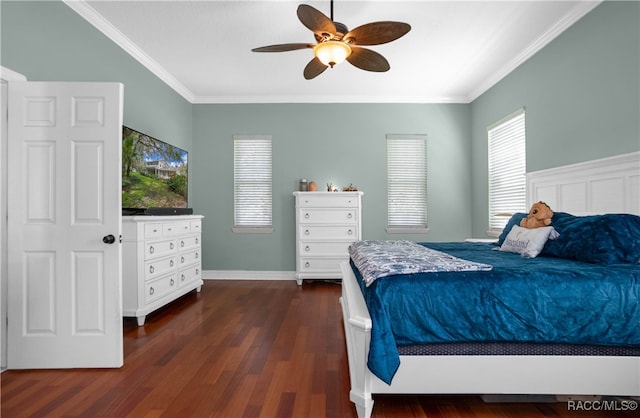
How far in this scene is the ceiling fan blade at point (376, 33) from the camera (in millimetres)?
2287

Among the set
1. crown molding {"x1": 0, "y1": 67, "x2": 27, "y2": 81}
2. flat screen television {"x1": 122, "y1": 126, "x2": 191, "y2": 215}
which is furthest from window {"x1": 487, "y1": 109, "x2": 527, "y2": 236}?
crown molding {"x1": 0, "y1": 67, "x2": 27, "y2": 81}

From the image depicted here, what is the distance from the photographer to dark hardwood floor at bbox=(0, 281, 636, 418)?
1761mm

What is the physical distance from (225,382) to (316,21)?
101 inches

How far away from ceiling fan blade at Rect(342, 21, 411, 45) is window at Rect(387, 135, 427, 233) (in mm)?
2909

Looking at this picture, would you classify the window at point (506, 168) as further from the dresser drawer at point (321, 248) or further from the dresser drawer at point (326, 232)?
the dresser drawer at point (321, 248)

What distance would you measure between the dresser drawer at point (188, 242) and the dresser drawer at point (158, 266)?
0.23 m

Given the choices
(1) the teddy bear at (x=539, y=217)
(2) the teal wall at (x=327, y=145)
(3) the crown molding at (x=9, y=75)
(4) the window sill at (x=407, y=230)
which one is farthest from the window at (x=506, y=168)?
(3) the crown molding at (x=9, y=75)

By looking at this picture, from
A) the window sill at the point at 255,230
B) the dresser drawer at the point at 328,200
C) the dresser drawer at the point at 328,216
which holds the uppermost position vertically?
the dresser drawer at the point at 328,200

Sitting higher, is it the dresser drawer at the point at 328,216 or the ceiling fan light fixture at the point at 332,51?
the ceiling fan light fixture at the point at 332,51

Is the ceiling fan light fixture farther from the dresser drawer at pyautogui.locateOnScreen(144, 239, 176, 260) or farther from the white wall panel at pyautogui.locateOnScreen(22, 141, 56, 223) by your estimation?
the dresser drawer at pyautogui.locateOnScreen(144, 239, 176, 260)

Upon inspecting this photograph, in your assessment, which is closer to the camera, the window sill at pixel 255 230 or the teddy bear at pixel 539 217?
the teddy bear at pixel 539 217

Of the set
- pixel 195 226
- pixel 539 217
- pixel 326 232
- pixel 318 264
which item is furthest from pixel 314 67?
pixel 318 264

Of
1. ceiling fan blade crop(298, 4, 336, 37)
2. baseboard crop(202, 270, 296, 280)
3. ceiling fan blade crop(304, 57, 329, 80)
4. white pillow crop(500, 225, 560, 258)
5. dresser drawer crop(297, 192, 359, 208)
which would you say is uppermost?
ceiling fan blade crop(298, 4, 336, 37)

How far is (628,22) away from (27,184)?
4.77 metres
